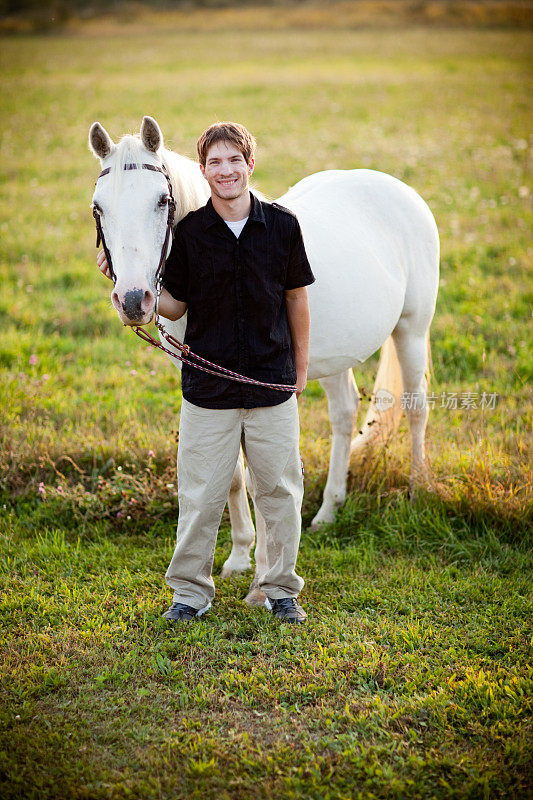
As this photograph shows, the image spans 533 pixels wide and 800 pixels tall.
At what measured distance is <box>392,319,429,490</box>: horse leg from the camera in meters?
4.41

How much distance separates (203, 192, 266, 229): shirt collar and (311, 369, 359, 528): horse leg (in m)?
1.69

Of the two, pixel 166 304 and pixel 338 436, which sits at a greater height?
pixel 166 304

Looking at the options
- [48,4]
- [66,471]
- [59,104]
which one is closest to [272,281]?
[66,471]

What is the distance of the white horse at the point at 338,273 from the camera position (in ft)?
8.66

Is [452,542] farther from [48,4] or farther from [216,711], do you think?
[48,4]

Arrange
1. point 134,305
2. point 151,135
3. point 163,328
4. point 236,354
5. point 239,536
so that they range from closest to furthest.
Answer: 1. point 134,305
2. point 151,135
3. point 236,354
4. point 163,328
5. point 239,536

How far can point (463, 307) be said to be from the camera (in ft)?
21.9

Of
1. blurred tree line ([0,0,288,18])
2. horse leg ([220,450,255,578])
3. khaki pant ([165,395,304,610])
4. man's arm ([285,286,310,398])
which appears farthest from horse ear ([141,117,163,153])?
blurred tree line ([0,0,288,18])

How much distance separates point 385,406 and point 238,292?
1.98m

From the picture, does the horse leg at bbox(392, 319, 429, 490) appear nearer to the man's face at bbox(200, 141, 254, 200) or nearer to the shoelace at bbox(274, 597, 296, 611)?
the shoelace at bbox(274, 597, 296, 611)

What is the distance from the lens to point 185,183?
2.98 m

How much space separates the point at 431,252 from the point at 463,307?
2.44 meters

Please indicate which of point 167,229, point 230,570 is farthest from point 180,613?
point 167,229

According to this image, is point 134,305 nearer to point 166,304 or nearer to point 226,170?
point 166,304
